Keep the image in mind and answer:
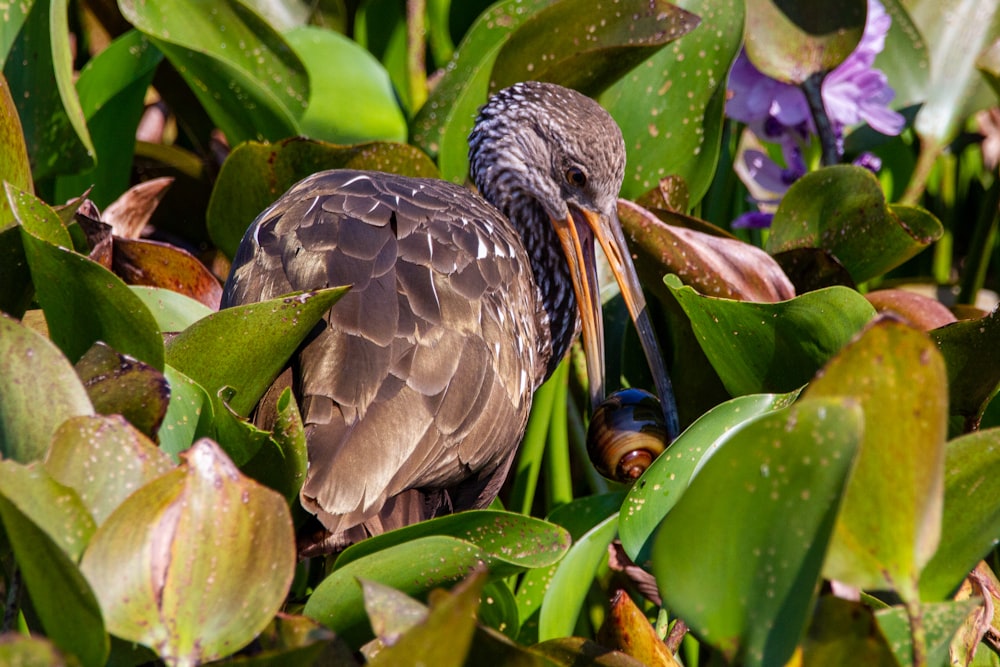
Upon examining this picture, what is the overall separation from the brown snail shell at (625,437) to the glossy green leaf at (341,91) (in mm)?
1193

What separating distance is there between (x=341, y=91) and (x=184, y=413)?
1546 mm

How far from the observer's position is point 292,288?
2.11 m

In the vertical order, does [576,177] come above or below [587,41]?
below

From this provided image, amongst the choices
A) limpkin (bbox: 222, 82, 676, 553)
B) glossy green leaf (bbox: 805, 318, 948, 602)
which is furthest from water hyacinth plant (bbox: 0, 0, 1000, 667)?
limpkin (bbox: 222, 82, 676, 553)

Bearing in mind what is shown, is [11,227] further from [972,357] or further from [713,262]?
[972,357]

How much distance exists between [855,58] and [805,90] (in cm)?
26

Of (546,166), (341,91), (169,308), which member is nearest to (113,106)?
(341,91)

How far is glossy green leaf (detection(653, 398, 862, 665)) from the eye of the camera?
120 cm

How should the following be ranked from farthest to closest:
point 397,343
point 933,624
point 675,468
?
point 397,343 → point 675,468 → point 933,624

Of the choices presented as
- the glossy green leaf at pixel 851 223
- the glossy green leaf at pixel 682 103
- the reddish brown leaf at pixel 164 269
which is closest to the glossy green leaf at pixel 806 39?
the glossy green leaf at pixel 682 103

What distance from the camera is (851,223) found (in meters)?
2.39

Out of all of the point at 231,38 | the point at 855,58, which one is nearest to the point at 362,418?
the point at 231,38

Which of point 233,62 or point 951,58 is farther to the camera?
point 951,58

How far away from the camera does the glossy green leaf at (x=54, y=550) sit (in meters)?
1.19
